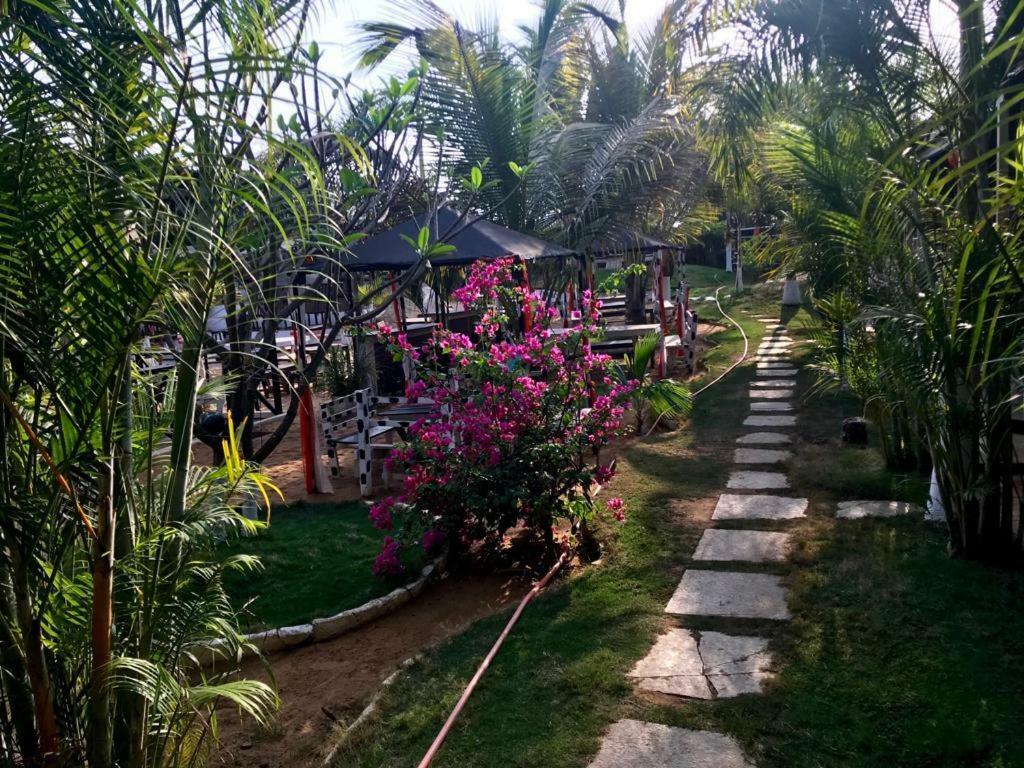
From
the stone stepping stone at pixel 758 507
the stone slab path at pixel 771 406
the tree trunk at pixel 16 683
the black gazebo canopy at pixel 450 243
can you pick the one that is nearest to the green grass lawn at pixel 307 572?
the tree trunk at pixel 16 683

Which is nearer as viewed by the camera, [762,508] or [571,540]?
[571,540]

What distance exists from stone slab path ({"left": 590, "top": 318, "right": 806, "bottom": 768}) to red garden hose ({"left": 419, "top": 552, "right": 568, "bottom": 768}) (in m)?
0.66

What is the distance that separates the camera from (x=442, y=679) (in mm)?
3990

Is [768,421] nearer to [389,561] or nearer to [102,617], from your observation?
[389,561]

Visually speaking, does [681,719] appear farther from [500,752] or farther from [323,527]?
[323,527]

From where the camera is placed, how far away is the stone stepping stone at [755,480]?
6928 millimetres

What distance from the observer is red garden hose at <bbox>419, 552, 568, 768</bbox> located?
3365 millimetres

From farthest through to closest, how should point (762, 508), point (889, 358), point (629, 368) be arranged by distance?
point (629, 368)
point (762, 508)
point (889, 358)

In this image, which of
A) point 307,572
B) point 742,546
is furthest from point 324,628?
point 742,546

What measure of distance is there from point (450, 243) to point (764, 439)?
3783 millimetres

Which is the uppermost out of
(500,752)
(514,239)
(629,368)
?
(514,239)

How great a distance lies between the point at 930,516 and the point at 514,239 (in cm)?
474

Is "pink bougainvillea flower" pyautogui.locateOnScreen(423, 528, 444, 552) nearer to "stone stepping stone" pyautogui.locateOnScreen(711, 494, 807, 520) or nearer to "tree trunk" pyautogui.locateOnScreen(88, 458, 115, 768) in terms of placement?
"stone stepping stone" pyautogui.locateOnScreen(711, 494, 807, 520)

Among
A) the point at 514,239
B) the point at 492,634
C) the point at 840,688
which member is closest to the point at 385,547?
the point at 492,634
